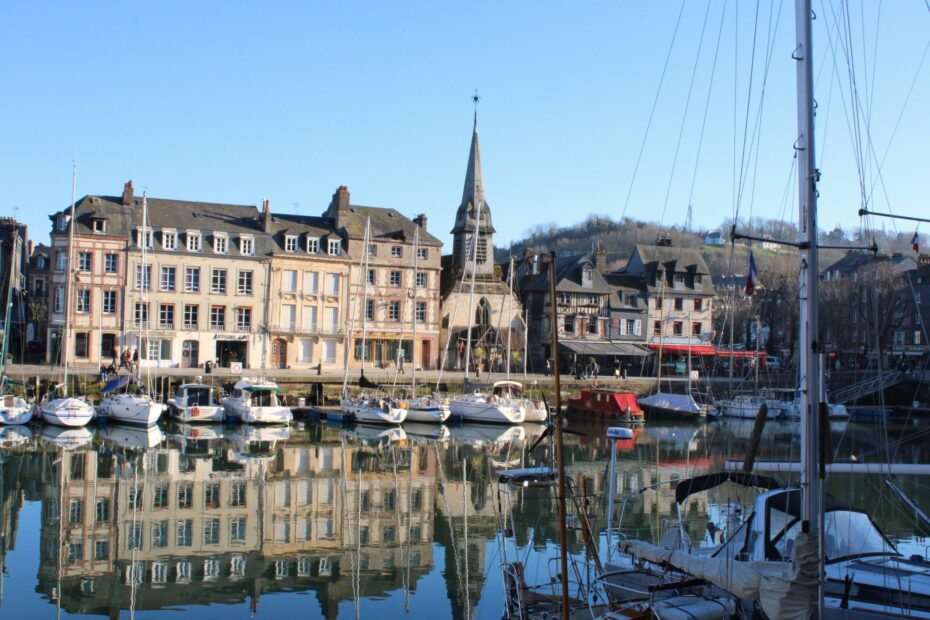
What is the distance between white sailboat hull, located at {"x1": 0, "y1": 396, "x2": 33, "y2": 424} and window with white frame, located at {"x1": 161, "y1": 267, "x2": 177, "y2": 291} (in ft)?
48.7

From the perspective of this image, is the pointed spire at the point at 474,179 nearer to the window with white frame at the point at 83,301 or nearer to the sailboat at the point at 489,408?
the sailboat at the point at 489,408

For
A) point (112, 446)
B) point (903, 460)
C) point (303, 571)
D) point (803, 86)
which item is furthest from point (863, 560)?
point (112, 446)

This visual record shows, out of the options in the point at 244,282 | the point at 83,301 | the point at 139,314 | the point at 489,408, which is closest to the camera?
the point at 489,408

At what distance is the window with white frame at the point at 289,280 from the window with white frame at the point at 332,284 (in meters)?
2.23

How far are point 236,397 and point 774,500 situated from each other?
3800 cm

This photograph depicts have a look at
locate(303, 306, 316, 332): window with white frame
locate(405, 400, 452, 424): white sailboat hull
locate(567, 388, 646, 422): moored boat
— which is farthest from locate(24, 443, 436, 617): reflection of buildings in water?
locate(303, 306, 316, 332): window with white frame

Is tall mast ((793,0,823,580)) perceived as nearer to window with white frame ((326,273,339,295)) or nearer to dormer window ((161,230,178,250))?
dormer window ((161,230,178,250))

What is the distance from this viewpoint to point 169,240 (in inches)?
2189

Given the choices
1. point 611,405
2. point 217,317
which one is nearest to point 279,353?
point 217,317

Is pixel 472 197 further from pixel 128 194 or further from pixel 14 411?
pixel 14 411

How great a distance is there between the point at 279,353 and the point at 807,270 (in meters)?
50.5

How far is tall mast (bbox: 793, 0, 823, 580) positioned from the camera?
10406 mm

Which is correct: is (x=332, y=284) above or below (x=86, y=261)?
below

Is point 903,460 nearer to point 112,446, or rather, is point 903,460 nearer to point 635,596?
point 635,596
